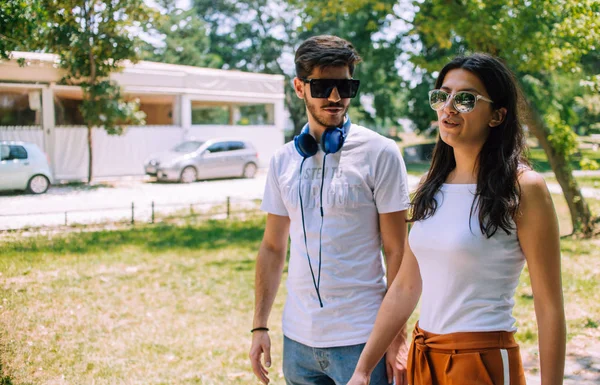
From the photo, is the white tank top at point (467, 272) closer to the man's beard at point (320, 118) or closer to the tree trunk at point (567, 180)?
the man's beard at point (320, 118)

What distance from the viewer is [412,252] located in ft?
7.87

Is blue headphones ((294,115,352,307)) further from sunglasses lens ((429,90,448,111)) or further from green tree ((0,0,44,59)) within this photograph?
green tree ((0,0,44,59))

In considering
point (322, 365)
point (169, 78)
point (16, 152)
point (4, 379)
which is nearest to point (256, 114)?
point (169, 78)

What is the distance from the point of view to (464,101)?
226 centimetres

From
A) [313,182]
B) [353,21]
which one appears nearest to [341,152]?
[313,182]

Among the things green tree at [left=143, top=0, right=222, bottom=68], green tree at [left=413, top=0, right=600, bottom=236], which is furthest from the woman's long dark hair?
green tree at [left=413, top=0, right=600, bottom=236]

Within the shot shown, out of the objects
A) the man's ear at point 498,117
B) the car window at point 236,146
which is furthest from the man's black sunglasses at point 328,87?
the car window at point 236,146

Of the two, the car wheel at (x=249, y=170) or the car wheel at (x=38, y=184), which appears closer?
the car wheel at (x=38, y=184)

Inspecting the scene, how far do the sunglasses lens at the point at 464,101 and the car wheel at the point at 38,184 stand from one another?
3447 millimetres

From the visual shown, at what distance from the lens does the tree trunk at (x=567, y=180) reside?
11.8 m

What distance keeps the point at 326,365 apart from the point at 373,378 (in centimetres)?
20

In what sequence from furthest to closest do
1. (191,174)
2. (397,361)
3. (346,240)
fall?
(191,174)
(346,240)
(397,361)

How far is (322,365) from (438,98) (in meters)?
1.21

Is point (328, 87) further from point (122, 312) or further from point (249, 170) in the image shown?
point (249, 170)
